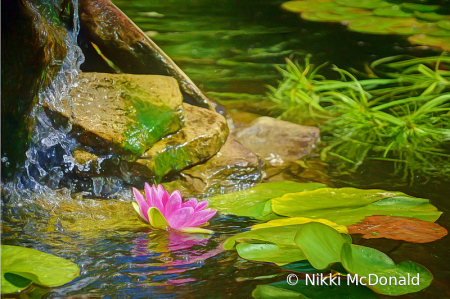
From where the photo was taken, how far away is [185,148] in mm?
1525

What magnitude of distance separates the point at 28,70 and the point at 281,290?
3.17ft

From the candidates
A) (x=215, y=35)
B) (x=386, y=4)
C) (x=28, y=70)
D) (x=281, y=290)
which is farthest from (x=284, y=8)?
(x=281, y=290)

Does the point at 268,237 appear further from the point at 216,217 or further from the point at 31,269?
the point at 31,269

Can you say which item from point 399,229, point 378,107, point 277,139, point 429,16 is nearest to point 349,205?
point 399,229

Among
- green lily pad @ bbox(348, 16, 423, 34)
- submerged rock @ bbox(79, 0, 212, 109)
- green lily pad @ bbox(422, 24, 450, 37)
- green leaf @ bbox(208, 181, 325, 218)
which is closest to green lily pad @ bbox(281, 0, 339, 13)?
green lily pad @ bbox(348, 16, 423, 34)

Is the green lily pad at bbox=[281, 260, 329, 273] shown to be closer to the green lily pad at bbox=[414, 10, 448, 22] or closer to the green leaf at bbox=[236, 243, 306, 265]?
the green leaf at bbox=[236, 243, 306, 265]

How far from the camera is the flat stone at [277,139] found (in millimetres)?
1875

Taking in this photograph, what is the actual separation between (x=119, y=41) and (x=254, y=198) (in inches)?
31.5

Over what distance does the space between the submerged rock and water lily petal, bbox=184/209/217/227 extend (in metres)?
0.78

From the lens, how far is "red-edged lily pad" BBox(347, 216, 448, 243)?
1117 millimetres

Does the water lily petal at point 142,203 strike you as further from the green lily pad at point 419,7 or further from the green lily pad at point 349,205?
the green lily pad at point 419,7

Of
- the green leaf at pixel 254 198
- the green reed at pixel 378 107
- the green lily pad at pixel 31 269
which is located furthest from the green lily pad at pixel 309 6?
the green lily pad at pixel 31 269

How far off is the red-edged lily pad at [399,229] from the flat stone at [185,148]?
618 millimetres

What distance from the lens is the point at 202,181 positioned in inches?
61.2
